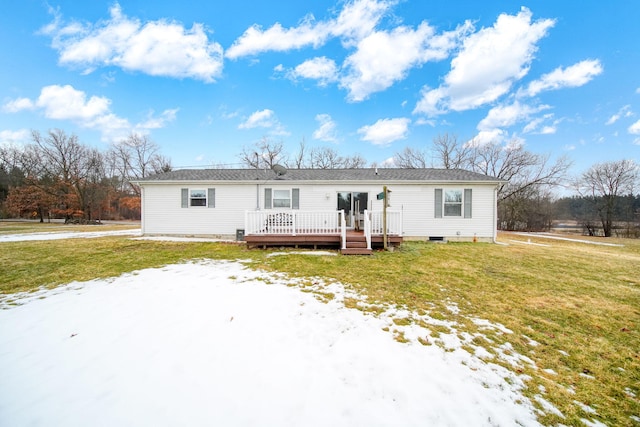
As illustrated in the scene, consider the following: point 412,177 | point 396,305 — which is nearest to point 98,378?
point 396,305

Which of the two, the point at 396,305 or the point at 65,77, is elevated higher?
the point at 65,77

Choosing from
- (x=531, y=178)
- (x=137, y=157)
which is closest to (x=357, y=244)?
(x=531, y=178)

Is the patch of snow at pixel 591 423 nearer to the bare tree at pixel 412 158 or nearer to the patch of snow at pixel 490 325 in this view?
the patch of snow at pixel 490 325

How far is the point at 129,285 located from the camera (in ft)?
15.6

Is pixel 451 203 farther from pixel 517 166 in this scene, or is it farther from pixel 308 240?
pixel 517 166

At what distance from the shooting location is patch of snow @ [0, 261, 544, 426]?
1.84m

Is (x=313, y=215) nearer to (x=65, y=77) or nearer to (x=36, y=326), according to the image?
(x=36, y=326)

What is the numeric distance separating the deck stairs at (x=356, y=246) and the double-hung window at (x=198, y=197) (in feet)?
23.1

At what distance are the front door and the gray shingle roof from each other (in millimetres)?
693

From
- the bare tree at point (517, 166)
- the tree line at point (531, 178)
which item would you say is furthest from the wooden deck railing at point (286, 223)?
the bare tree at point (517, 166)

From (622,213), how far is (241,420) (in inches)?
1291

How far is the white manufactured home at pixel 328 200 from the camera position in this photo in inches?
428

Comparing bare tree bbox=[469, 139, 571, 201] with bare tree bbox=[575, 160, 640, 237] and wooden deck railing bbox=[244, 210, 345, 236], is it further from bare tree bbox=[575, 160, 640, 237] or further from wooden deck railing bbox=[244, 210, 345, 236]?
wooden deck railing bbox=[244, 210, 345, 236]

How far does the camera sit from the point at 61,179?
23.3 metres
